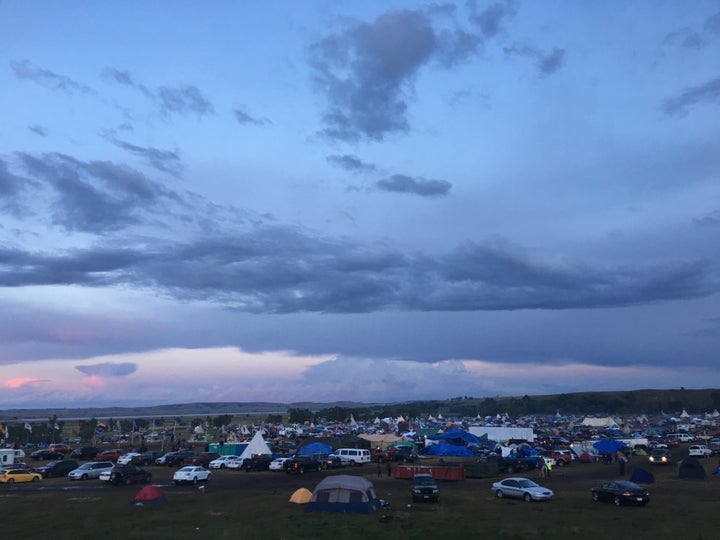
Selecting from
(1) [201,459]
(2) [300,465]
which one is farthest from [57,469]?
(2) [300,465]

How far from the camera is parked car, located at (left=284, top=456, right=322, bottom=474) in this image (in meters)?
50.8

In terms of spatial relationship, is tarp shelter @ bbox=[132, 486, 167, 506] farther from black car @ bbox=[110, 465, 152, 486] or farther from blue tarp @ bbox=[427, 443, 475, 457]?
blue tarp @ bbox=[427, 443, 475, 457]

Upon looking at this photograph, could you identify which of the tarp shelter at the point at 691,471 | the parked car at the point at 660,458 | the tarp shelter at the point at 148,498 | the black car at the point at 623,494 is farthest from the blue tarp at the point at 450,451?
the tarp shelter at the point at 148,498

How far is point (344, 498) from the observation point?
94.9ft

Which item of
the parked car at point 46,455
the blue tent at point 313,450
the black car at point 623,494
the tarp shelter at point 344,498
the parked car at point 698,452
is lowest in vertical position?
the parked car at point 698,452

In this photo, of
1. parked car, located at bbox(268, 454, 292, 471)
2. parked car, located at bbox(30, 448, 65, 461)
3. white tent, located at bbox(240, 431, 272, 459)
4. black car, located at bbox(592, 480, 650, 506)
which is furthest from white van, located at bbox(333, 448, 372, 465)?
parked car, located at bbox(30, 448, 65, 461)

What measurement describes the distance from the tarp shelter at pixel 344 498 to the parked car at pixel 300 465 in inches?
865

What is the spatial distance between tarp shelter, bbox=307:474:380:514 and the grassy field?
63 cm

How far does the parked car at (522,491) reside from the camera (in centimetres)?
3388

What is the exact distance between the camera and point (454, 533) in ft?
78.5

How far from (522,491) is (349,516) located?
12.1m

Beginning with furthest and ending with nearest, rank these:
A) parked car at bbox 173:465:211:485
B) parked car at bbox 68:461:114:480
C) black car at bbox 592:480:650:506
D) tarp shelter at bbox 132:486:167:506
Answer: parked car at bbox 68:461:114:480 → parked car at bbox 173:465:211:485 → tarp shelter at bbox 132:486:167:506 → black car at bbox 592:480:650:506

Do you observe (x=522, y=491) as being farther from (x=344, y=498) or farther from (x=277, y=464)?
(x=277, y=464)

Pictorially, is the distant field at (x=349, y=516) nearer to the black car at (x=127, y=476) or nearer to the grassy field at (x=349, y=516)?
the grassy field at (x=349, y=516)
